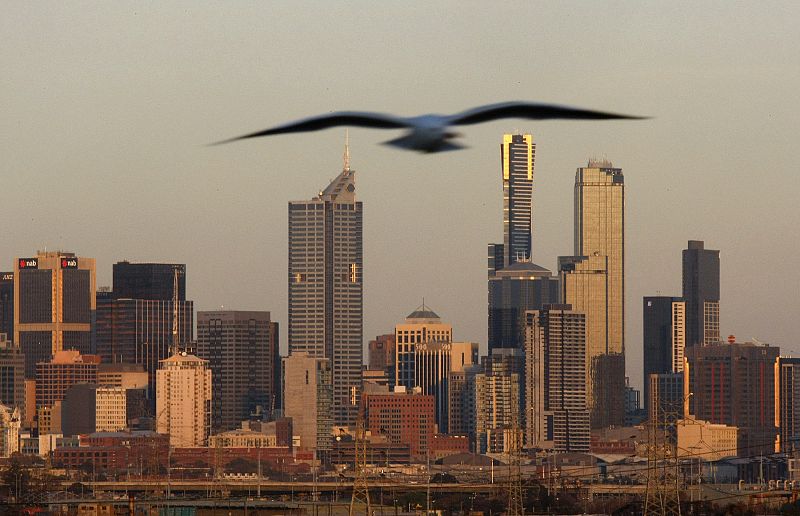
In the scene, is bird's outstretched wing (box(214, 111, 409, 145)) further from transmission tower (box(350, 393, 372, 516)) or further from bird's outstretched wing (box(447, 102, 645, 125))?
transmission tower (box(350, 393, 372, 516))

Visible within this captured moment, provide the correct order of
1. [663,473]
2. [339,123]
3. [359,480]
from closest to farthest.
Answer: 1. [339,123]
2. [359,480]
3. [663,473]

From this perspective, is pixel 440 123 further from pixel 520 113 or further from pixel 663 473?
pixel 663 473

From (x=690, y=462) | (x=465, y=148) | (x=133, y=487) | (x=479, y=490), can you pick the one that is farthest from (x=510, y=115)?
(x=690, y=462)

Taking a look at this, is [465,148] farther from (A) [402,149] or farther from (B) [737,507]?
(B) [737,507]

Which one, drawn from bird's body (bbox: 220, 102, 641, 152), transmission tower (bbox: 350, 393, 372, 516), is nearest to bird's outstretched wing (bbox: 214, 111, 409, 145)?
bird's body (bbox: 220, 102, 641, 152)

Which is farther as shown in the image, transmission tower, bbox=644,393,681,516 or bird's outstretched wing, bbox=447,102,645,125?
transmission tower, bbox=644,393,681,516

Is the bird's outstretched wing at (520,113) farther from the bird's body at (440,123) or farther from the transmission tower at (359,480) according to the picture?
the transmission tower at (359,480)

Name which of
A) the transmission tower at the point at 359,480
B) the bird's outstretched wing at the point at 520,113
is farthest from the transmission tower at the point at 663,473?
the bird's outstretched wing at the point at 520,113

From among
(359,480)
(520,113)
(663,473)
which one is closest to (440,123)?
(520,113)
